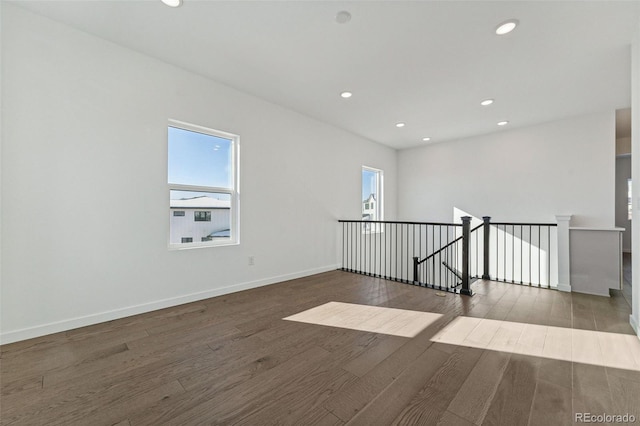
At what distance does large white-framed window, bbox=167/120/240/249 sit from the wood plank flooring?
96cm

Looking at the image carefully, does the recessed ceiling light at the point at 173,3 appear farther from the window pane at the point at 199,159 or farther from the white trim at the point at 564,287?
the white trim at the point at 564,287

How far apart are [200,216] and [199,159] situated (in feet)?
2.38

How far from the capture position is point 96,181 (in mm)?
2535

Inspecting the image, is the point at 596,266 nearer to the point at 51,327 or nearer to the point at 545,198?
the point at 545,198

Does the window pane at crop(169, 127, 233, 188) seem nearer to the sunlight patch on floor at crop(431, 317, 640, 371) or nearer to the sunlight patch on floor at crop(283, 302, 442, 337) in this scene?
the sunlight patch on floor at crop(283, 302, 442, 337)

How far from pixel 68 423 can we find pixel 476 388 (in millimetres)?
2226

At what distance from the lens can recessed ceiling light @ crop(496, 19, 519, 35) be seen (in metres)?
2.29

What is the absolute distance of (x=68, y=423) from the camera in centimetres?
133

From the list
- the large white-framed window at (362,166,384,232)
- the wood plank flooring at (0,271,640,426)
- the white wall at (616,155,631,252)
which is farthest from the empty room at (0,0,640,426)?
the white wall at (616,155,631,252)

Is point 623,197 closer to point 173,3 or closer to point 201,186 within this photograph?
point 201,186

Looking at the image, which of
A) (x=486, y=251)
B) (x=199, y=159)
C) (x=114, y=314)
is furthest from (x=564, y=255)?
(x=114, y=314)

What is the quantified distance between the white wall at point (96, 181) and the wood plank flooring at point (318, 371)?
14.4 inches

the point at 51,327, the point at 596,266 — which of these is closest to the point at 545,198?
the point at 596,266

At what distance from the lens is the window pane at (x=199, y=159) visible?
311 cm
